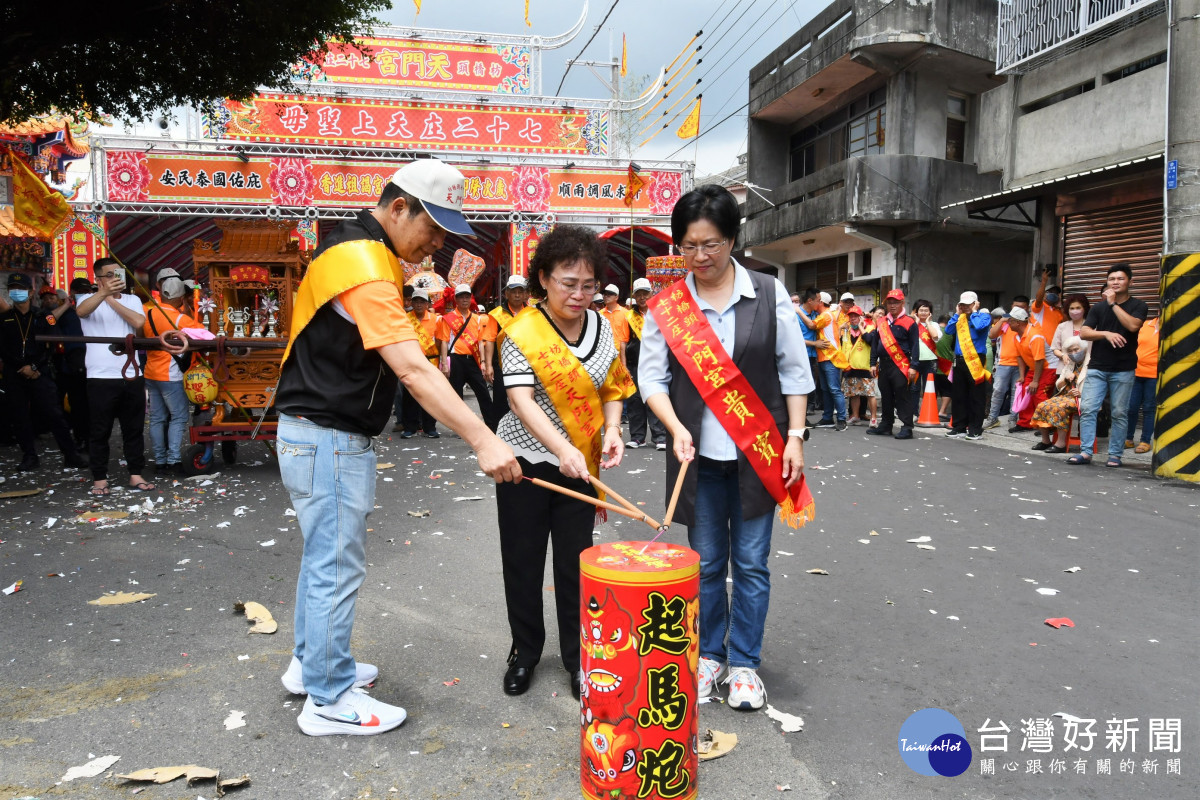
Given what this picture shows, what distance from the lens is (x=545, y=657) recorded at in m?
3.45

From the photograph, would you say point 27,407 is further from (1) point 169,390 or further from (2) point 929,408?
(2) point 929,408

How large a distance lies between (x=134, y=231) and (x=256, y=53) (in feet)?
35.5

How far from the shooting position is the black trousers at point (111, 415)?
6.46m

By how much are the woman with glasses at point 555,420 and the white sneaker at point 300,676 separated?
0.55 m

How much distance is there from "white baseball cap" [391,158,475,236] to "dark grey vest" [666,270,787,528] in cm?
102

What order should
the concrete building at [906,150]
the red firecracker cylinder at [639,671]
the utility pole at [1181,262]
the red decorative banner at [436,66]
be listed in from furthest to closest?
1. the concrete building at [906,150]
2. the red decorative banner at [436,66]
3. the utility pole at [1181,262]
4. the red firecracker cylinder at [639,671]

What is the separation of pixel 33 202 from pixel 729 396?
10757 millimetres

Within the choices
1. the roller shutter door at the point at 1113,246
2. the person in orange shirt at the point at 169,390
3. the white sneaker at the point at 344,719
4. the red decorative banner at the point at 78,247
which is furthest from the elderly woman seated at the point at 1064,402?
the red decorative banner at the point at 78,247

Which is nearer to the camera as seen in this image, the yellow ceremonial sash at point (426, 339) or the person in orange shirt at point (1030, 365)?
the yellow ceremonial sash at point (426, 339)

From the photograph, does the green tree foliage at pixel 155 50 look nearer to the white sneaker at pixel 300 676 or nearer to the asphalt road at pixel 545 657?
the asphalt road at pixel 545 657

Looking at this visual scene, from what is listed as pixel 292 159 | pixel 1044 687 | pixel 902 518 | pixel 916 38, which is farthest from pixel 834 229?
pixel 1044 687

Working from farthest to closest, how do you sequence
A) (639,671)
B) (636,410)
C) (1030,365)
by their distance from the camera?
(1030,365)
(636,410)
(639,671)

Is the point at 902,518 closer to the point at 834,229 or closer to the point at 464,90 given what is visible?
the point at 464,90

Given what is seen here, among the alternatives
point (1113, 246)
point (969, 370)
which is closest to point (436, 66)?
point (969, 370)
